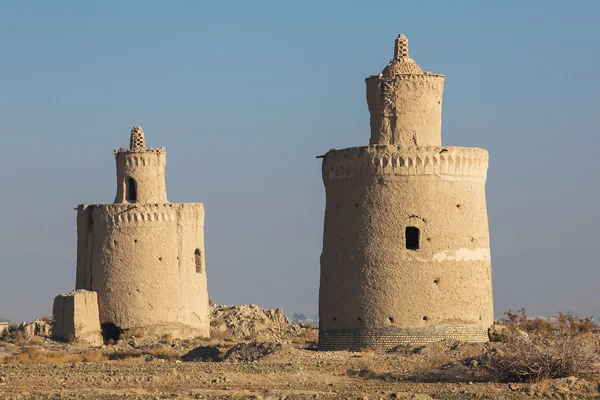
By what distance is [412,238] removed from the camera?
1234 inches

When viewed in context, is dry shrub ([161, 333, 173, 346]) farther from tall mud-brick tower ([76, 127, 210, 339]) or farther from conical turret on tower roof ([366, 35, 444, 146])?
conical turret on tower roof ([366, 35, 444, 146])

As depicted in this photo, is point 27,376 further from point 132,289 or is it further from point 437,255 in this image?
point 132,289

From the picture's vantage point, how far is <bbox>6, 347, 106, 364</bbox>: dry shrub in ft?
114

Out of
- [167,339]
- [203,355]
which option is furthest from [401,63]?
[167,339]

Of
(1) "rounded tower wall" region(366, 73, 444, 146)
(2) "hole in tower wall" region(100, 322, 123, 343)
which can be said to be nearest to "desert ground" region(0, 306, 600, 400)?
(1) "rounded tower wall" region(366, 73, 444, 146)

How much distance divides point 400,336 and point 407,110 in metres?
4.91

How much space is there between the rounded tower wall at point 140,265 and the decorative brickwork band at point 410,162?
46.0 feet

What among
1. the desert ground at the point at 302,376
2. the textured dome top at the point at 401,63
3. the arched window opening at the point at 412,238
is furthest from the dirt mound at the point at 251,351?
the textured dome top at the point at 401,63

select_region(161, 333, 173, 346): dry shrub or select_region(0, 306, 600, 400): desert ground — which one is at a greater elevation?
select_region(161, 333, 173, 346): dry shrub

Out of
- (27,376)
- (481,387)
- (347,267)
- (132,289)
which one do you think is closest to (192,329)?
(132,289)

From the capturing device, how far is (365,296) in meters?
31.2

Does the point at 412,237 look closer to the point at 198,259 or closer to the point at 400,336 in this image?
the point at 400,336

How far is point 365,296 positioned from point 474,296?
7.66 feet

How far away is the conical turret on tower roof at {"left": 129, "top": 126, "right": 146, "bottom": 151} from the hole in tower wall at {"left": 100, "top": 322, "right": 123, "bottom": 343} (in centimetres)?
555
